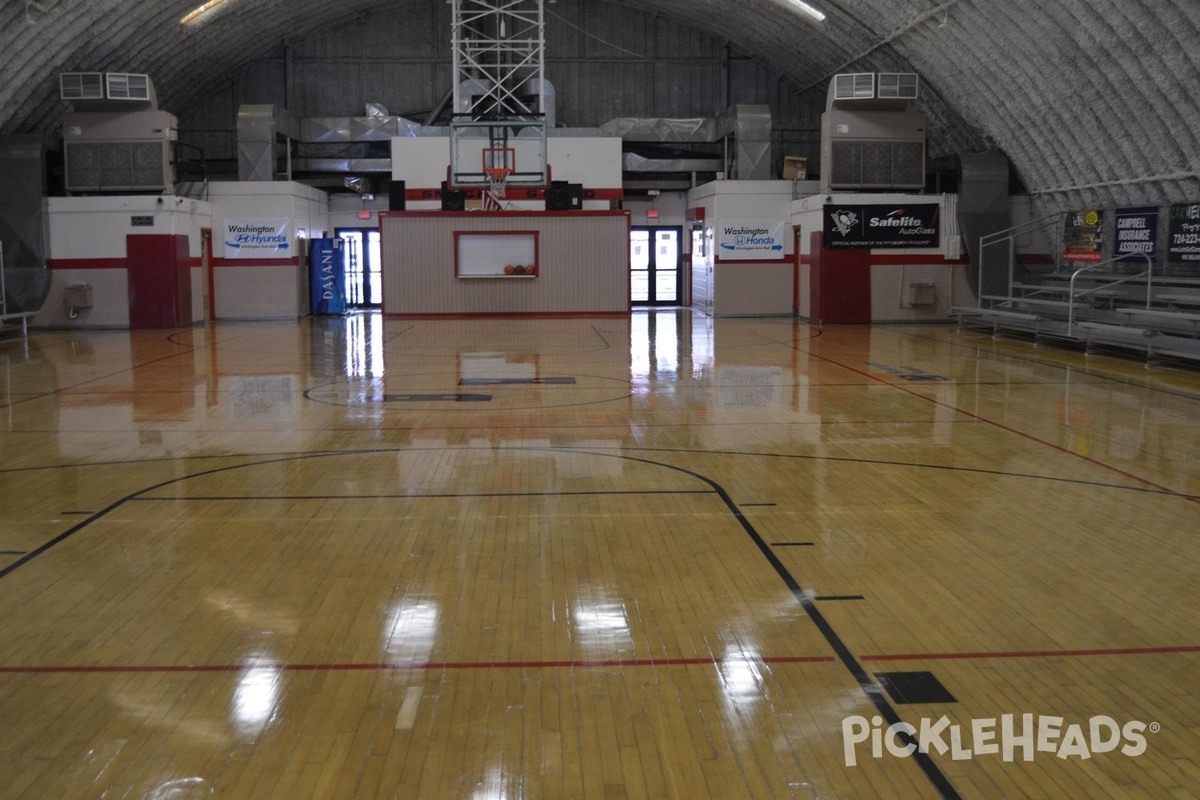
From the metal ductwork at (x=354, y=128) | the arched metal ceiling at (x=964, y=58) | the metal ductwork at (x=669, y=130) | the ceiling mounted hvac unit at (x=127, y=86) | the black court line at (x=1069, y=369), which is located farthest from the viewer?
the metal ductwork at (x=669, y=130)

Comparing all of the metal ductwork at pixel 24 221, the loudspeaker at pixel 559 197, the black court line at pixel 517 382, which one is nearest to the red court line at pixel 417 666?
the black court line at pixel 517 382

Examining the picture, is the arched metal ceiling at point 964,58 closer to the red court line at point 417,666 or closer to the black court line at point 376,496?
the black court line at point 376,496

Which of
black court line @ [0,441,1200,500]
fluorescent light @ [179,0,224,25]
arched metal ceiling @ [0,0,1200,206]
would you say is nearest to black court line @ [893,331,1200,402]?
arched metal ceiling @ [0,0,1200,206]

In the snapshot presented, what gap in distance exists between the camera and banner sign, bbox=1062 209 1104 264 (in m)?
19.1

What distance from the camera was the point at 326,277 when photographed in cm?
2556

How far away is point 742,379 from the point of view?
12.8m

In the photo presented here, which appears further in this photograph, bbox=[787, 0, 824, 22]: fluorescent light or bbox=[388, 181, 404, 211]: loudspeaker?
bbox=[388, 181, 404, 211]: loudspeaker

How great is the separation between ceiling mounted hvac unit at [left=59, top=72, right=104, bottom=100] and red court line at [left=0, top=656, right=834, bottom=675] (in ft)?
61.2

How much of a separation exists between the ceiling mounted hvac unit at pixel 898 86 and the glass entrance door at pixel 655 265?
24.3ft

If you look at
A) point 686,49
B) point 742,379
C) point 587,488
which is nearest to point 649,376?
point 742,379

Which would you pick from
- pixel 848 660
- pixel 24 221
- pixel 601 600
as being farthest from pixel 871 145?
pixel 848 660

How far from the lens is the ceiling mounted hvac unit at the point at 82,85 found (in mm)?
20328

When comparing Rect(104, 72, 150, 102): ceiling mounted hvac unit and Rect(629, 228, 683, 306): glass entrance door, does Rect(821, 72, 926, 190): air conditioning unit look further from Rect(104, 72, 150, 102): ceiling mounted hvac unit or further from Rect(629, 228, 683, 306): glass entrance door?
Rect(104, 72, 150, 102): ceiling mounted hvac unit

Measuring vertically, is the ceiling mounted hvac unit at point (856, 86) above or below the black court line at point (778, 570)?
above
